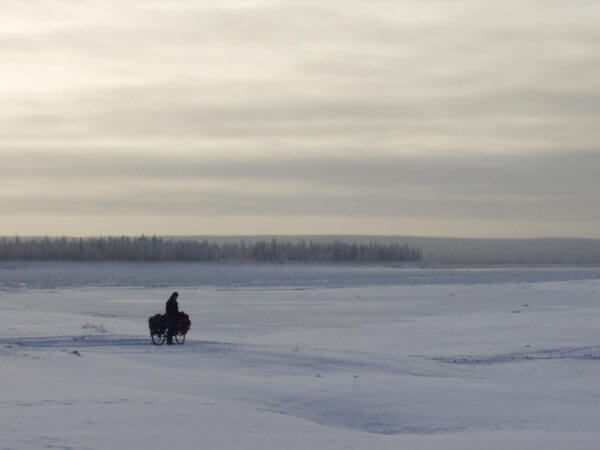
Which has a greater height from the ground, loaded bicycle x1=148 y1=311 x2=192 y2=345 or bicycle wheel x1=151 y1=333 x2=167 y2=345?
loaded bicycle x1=148 y1=311 x2=192 y2=345

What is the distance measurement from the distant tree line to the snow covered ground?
56759 millimetres

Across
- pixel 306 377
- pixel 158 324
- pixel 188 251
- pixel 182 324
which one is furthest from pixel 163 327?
pixel 188 251

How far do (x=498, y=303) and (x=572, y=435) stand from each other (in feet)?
95.3

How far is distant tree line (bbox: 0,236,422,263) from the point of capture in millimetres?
97438

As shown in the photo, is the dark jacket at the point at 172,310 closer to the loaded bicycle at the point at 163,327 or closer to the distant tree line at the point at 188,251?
the loaded bicycle at the point at 163,327

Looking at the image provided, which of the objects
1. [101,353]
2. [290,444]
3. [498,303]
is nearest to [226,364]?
[101,353]

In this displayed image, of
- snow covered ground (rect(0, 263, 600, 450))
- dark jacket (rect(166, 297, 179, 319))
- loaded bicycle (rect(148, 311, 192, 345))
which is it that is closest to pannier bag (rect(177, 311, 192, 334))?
loaded bicycle (rect(148, 311, 192, 345))

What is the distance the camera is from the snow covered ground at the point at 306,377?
42.2 ft

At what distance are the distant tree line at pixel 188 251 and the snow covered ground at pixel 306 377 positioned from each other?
186 feet

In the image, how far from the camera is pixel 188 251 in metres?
101

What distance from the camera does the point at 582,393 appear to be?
17719 mm

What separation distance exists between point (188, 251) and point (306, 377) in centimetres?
8309

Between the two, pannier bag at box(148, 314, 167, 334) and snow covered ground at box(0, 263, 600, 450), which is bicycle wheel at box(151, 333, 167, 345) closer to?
pannier bag at box(148, 314, 167, 334)

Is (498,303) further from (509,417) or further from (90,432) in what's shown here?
(90,432)
